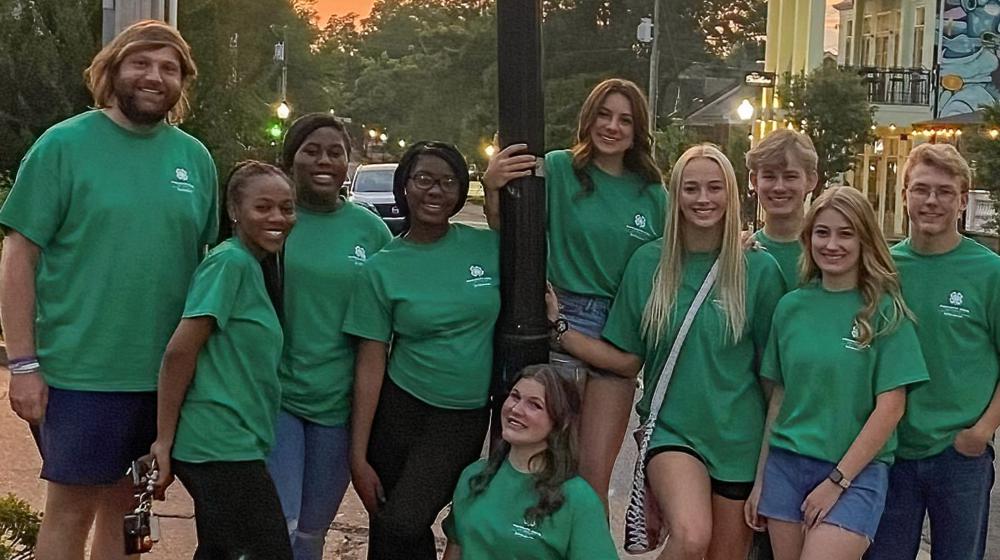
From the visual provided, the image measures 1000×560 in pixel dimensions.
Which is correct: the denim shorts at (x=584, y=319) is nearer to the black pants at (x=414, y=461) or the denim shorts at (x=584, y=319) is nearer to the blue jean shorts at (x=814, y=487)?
the black pants at (x=414, y=461)

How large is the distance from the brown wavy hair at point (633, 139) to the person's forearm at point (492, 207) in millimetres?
378

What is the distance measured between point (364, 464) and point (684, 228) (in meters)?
1.32

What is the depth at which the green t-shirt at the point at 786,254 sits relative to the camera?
419cm

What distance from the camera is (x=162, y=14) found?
10086 millimetres

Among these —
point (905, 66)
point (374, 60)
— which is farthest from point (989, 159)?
point (374, 60)

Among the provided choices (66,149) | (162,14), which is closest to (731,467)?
(66,149)

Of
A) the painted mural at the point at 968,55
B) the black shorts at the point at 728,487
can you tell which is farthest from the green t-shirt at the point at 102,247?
the painted mural at the point at 968,55

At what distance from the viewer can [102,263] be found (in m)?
3.73

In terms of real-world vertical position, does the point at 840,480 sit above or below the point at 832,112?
below

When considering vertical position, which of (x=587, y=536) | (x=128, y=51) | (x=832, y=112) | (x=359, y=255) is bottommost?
(x=587, y=536)

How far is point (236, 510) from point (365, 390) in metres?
0.63

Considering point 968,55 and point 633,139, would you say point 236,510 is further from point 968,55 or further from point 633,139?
point 968,55

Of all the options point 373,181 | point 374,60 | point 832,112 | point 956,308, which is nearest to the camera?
point 956,308

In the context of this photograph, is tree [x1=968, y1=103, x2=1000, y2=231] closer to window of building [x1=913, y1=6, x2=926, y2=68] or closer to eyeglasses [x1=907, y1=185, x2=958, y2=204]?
window of building [x1=913, y1=6, x2=926, y2=68]
